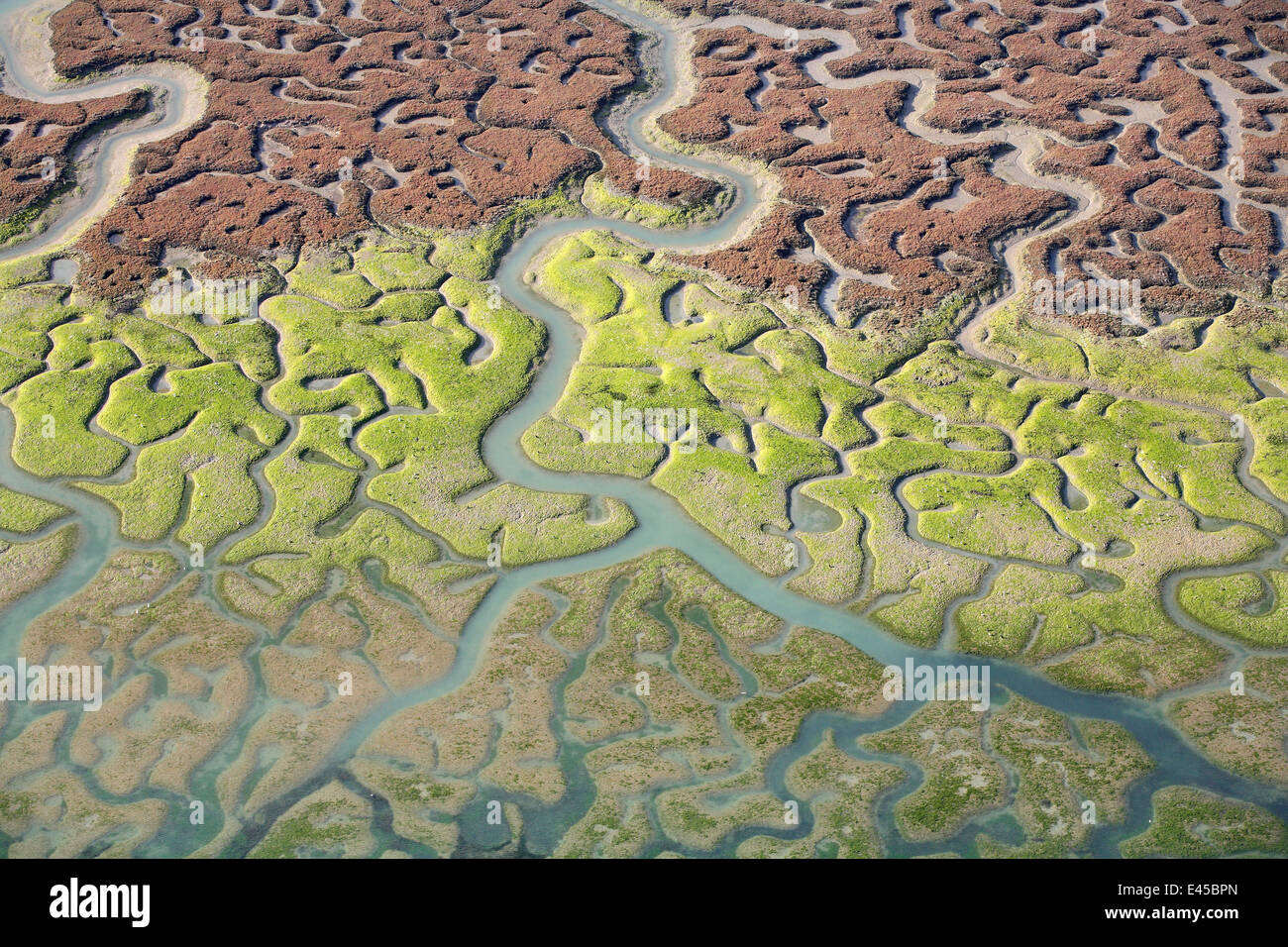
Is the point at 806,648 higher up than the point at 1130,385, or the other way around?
the point at 1130,385

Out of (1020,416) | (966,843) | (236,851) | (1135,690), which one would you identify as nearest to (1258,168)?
(1020,416)

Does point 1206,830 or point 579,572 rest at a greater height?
point 579,572

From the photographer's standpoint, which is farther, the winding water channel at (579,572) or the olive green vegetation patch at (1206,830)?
the winding water channel at (579,572)

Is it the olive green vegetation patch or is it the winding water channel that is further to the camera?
the winding water channel

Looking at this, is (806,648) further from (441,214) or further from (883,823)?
(441,214)

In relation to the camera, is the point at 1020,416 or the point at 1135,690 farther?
the point at 1020,416

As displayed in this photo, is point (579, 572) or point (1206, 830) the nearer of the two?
point (1206, 830)

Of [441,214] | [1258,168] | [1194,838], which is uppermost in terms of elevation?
[1258,168]

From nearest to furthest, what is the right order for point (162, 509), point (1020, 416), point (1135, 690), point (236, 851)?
point (236, 851) < point (1135, 690) < point (162, 509) < point (1020, 416)
